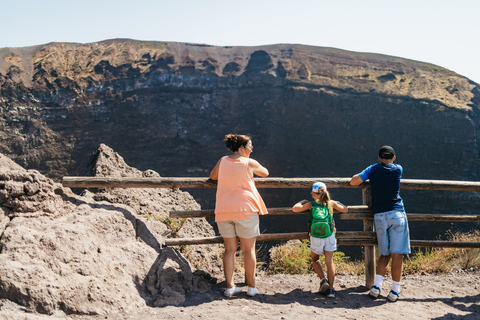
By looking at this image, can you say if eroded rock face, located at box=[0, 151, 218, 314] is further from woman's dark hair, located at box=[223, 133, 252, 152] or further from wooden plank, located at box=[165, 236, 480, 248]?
woman's dark hair, located at box=[223, 133, 252, 152]

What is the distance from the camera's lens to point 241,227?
3812 mm

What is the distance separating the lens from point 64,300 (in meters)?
3.21

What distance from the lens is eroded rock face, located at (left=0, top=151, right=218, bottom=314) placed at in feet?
10.5

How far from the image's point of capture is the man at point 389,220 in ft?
13.1

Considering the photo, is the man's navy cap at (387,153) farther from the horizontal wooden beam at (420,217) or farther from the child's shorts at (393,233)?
the horizontal wooden beam at (420,217)

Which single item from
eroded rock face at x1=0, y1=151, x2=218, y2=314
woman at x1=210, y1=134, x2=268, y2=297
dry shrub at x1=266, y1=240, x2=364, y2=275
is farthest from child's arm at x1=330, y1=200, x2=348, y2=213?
eroded rock face at x1=0, y1=151, x2=218, y2=314

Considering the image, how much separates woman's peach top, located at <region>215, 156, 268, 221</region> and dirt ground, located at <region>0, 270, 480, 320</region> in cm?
86

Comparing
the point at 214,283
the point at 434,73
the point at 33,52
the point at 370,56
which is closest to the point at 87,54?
the point at 33,52

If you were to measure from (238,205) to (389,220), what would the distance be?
162 centimetres

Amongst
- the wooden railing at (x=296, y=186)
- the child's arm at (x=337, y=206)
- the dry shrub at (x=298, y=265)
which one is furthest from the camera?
the dry shrub at (x=298, y=265)

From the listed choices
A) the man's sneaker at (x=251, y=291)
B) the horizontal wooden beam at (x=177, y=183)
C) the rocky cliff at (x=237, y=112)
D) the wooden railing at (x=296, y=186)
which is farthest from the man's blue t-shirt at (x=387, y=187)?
the rocky cliff at (x=237, y=112)

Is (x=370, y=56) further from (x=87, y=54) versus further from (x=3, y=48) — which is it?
(x=3, y=48)

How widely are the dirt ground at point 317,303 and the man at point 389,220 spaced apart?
11.4 inches

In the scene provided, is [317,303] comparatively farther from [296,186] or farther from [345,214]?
[296,186]
